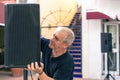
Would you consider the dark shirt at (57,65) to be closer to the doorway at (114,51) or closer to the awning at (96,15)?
the awning at (96,15)

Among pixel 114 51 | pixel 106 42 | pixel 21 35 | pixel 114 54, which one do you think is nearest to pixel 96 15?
pixel 114 51

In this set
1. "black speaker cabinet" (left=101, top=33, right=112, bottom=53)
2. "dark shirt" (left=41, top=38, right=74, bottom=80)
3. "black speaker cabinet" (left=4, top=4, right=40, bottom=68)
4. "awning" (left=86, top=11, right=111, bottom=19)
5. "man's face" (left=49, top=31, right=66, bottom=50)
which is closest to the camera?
"black speaker cabinet" (left=4, top=4, right=40, bottom=68)

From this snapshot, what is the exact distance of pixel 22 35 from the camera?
1612mm

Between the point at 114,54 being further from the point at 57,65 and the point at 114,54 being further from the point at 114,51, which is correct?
the point at 57,65

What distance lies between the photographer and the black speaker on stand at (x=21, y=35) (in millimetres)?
1616

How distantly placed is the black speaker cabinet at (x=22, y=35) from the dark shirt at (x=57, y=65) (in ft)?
2.03

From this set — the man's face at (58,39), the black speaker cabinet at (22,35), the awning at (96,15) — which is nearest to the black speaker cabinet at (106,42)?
the awning at (96,15)

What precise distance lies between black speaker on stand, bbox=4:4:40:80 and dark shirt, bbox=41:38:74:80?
0.62 metres

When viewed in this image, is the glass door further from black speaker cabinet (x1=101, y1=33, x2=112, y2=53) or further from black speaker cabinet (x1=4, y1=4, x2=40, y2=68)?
black speaker cabinet (x1=4, y1=4, x2=40, y2=68)

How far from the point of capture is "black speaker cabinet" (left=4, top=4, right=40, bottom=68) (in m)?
1.62

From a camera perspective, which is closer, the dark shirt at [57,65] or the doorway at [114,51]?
the dark shirt at [57,65]

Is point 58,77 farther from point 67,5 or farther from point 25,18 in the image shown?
point 67,5

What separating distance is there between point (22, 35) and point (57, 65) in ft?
2.37

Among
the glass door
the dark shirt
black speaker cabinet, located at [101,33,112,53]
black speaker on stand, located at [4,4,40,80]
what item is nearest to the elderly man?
the dark shirt
